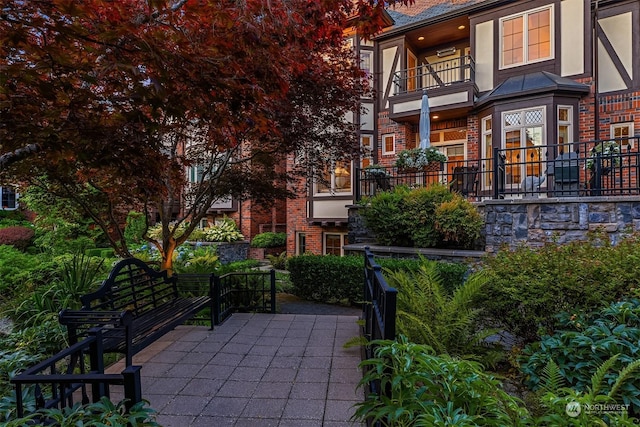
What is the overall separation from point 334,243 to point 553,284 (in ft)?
30.6

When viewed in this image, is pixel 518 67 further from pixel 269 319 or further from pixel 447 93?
pixel 269 319

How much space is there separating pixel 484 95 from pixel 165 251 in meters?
10.2

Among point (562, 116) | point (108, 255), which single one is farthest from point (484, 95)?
point (108, 255)

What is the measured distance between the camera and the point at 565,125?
9688mm

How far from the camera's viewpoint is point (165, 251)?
20.7 ft

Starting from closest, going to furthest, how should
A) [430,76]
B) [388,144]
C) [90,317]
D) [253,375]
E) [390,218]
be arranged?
[90,317]
[253,375]
[390,218]
[430,76]
[388,144]

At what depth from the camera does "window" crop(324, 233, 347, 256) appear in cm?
1248

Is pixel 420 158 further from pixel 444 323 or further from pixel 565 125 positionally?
pixel 444 323

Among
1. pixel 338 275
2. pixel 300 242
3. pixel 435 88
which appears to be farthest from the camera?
pixel 300 242

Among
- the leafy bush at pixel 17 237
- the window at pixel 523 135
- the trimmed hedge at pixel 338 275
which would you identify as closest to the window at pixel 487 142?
the window at pixel 523 135

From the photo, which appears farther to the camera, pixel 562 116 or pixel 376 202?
pixel 562 116

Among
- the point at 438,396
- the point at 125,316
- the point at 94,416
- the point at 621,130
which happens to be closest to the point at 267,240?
the point at 125,316

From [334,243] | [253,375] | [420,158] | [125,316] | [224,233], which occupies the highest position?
[420,158]

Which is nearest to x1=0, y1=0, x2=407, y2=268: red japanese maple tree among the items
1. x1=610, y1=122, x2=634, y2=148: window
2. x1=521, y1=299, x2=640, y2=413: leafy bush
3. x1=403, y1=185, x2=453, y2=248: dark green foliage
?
x1=521, y1=299, x2=640, y2=413: leafy bush
